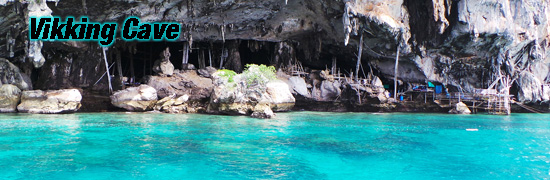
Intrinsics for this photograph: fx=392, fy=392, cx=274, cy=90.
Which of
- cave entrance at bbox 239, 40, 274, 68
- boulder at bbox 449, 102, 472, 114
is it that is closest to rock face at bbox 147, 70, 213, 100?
cave entrance at bbox 239, 40, 274, 68

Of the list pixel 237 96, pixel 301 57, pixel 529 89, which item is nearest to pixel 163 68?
pixel 237 96

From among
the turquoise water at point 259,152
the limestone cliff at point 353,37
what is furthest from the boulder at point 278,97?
the turquoise water at point 259,152

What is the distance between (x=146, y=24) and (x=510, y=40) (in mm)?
23740

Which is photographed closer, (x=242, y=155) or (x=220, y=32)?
(x=242, y=155)

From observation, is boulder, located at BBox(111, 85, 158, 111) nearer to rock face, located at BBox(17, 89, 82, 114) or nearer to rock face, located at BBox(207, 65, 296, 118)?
rock face, located at BBox(17, 89, 82, 114)

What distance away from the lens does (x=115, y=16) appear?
22562 mm

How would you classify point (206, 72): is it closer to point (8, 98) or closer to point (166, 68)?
point (166, 68)

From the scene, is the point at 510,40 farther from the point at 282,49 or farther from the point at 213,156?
the point at 213,156

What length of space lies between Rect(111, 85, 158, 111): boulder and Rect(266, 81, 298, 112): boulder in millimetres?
6878

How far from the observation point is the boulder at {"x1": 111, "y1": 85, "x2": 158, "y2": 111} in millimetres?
22344

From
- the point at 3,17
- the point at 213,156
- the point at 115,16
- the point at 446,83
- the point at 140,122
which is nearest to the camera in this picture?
the point at 213,156

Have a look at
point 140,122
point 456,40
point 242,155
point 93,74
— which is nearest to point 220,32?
point 93,74

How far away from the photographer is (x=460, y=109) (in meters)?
26.3

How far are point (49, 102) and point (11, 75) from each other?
4042mm
